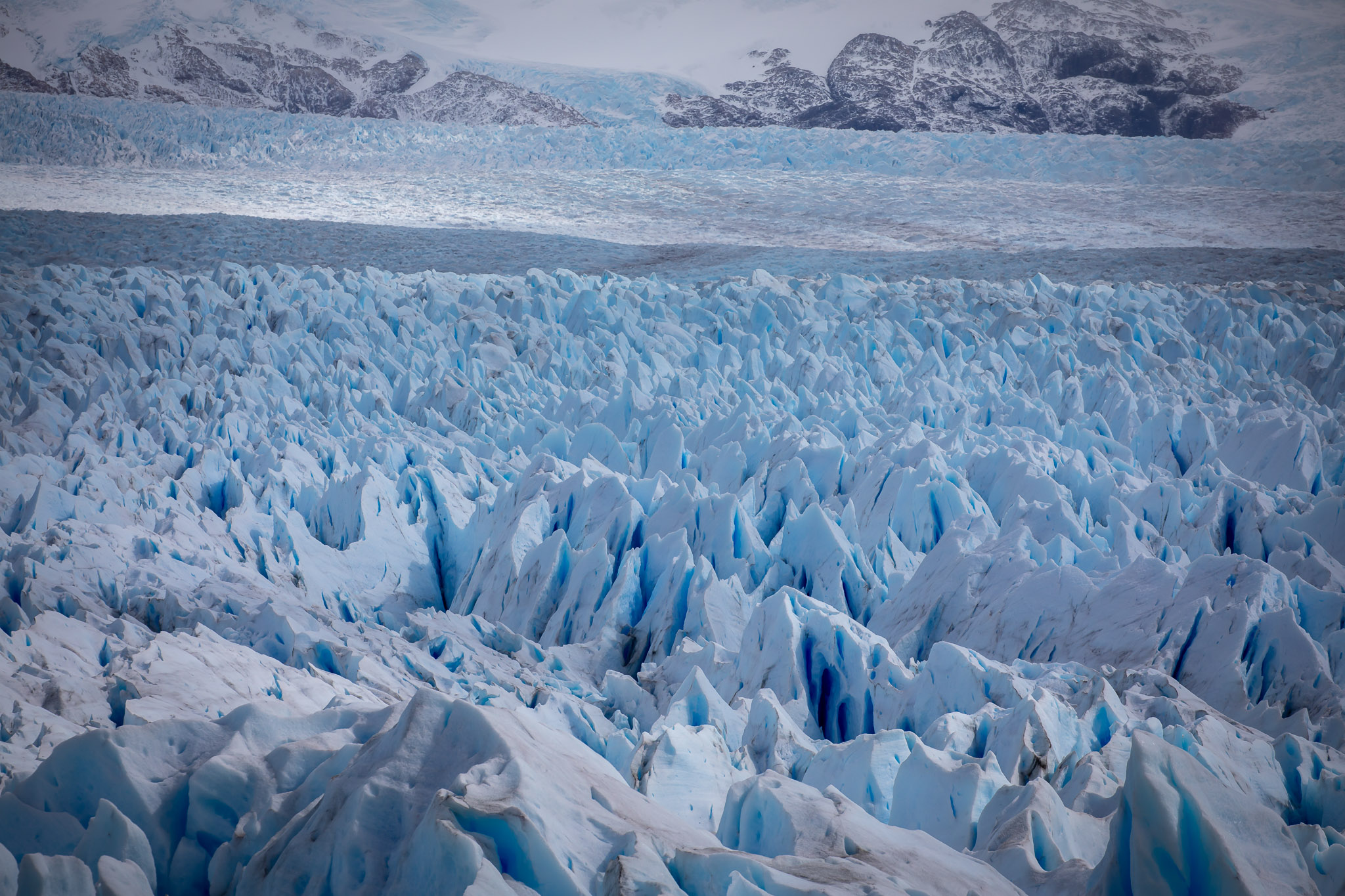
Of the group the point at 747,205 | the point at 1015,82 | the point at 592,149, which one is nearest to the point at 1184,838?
the point at 747,205

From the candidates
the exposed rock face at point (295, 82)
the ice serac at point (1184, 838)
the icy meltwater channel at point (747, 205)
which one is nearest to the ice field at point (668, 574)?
the ice serac at point (1184, 838)

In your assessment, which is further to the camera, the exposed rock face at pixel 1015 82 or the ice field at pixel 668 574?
the exposed rock face at pixel 1015 82

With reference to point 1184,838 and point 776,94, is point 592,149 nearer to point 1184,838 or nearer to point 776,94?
point 776,94

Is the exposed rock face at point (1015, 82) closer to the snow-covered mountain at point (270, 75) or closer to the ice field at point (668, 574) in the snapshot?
the snow-covered mountain at point (270, 75)

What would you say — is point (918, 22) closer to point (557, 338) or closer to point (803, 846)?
point (557, 338)

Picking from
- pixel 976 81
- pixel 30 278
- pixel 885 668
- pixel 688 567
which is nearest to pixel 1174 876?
pixel 885 668

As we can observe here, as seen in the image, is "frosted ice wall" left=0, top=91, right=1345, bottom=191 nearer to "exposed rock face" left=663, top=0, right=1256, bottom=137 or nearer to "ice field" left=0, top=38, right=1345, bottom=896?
"exposed rock face" left=663, top=0, right=1256, bottom=137
